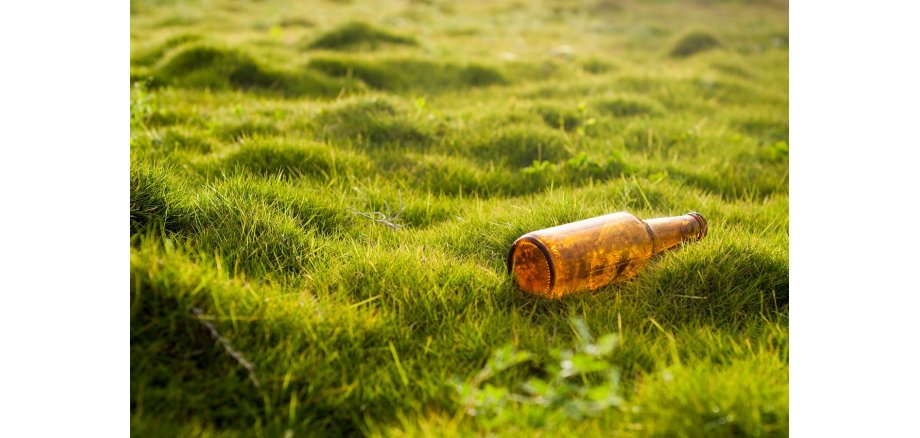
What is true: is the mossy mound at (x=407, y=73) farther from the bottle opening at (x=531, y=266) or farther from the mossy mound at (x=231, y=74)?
the bottle opening at (x=531, y=266)

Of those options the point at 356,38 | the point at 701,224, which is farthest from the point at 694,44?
the point at 701,224

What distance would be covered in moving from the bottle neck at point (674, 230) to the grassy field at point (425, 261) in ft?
0.26

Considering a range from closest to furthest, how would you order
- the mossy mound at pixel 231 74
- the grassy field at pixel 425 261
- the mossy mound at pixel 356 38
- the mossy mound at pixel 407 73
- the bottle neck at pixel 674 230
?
the grassy field at pixel 425 261 < the bottle neck at pixel 674 230 < the mossy mound at pixel 231 74 < the mossy mound at pixel 407 73 < the mossy mound at pixel 356 38

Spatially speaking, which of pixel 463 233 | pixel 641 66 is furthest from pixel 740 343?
pixel 641 66

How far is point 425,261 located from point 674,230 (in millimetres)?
1110

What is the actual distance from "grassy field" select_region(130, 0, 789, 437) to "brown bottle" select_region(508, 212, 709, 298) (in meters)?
0.07

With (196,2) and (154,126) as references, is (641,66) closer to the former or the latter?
(154,126)

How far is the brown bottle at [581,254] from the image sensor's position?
2621mm

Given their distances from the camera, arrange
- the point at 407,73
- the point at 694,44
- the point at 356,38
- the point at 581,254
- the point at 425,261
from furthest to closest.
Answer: the point at 694,44 → the point at 356,38 → the point at 407,73 → the point at 425,261 → the point at 581,254

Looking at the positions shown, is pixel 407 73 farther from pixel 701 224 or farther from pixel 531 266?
pixel 531 266

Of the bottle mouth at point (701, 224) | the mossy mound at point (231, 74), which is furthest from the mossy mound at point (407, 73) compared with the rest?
the bottle mouth at point (701, 224)

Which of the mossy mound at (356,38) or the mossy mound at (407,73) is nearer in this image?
the mossy mound at (407,73)

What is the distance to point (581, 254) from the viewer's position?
266cm

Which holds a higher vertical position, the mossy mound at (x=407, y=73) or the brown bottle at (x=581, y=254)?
the mossy mound at (x=407, y=73)
